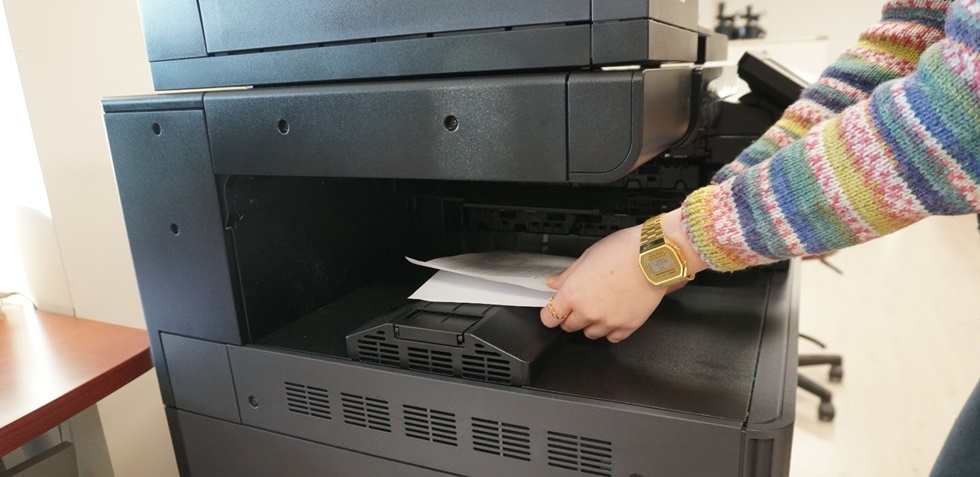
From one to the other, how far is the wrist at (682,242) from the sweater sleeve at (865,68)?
14 centimetres

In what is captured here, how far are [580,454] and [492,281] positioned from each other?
0.19m

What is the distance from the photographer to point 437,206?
2.62ft

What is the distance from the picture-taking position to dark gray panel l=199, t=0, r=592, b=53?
0.46 meters

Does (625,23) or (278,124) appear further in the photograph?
(278,124)

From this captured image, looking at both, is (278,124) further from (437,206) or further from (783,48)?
(783,48)

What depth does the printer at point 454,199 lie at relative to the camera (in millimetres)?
460

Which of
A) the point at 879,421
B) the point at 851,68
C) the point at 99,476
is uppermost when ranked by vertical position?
the point at 851,68

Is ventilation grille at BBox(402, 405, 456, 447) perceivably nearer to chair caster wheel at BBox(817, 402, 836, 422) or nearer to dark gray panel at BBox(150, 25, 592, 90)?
dark gray panel at BBox(150, 25, 592, 90)

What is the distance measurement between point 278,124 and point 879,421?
163cm

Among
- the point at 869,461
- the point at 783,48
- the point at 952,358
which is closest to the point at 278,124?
the point at 869,461

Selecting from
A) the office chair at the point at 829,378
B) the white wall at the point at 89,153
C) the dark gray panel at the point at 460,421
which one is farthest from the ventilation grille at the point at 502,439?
the office chair at the point at 829,378

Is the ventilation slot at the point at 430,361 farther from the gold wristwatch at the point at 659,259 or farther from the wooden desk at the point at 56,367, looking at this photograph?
the wooden desk at the point at 56,367

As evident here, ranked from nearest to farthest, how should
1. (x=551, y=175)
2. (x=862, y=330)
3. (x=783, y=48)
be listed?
(x=551, y=175) < (x=862, y=330) < (x=783, y=48)

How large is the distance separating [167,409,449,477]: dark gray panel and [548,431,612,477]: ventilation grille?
0.38 feet
